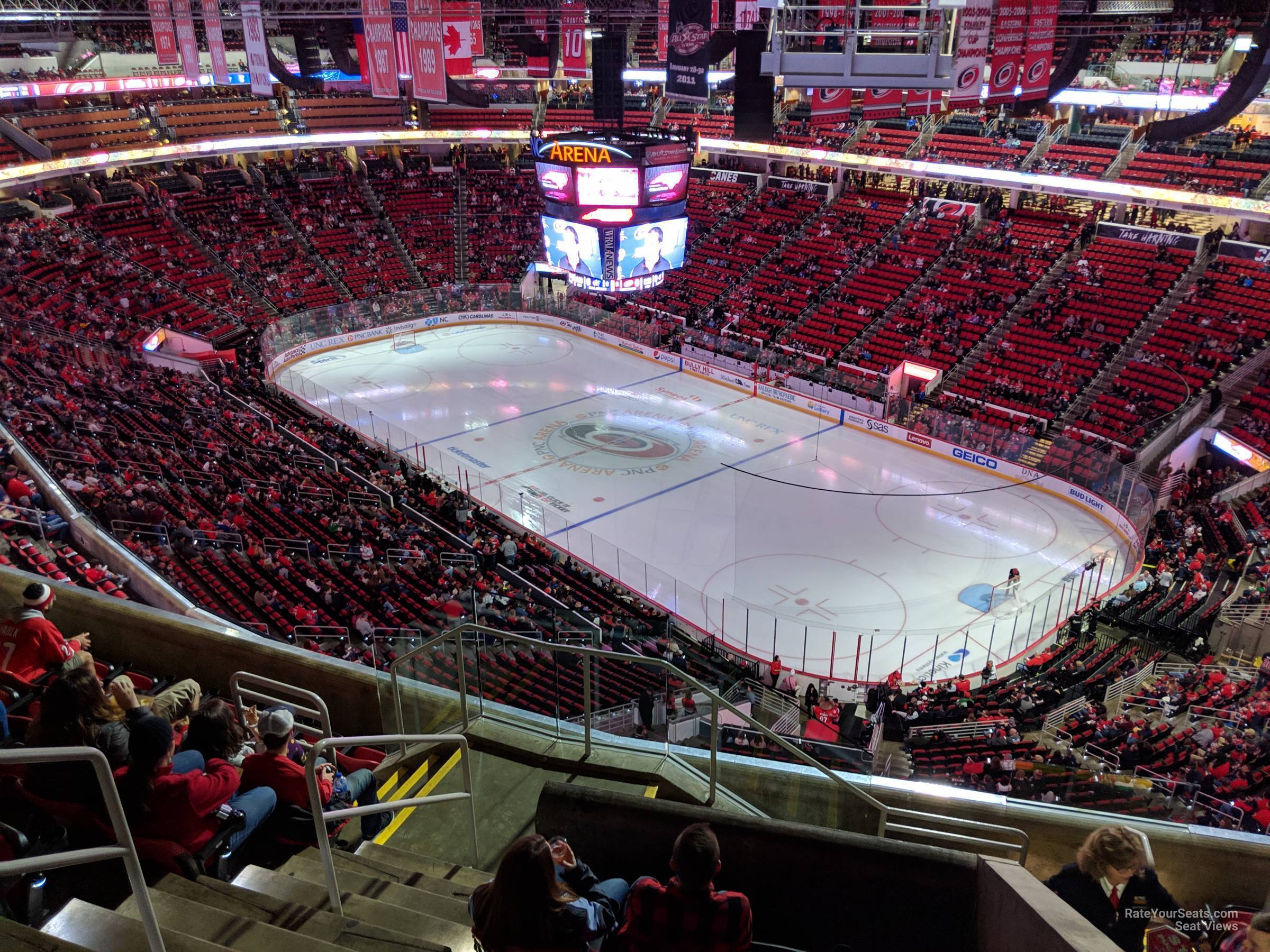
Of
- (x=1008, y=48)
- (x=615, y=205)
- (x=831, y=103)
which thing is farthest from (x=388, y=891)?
(x=615, y=205)

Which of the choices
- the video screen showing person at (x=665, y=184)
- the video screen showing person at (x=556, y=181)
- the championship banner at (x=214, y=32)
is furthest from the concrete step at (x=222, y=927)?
the championship banner at (x=214, y=32)

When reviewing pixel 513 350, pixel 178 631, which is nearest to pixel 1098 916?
pixel 178 631

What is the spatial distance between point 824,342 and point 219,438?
1814 centimetres

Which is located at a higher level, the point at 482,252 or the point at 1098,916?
the point at 1098,916

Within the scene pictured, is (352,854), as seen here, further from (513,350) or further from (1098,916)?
(513,350)

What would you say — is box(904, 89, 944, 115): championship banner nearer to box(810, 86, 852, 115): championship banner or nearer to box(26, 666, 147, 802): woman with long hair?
box(810, 86, 852, 115): championship banner

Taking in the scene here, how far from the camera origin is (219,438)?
21047 mm

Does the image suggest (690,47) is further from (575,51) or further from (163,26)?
(163,26)

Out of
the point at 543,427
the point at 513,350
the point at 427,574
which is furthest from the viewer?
the point at 513,350

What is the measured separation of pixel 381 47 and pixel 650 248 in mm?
7248

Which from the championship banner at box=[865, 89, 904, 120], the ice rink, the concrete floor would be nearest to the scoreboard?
the ice rink

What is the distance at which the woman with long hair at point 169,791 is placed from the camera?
3.16m

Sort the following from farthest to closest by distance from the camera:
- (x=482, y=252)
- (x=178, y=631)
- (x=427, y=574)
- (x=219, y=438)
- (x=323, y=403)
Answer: (x=482, y=252), (x=323, y=403), (x=219, y=438), (x=427, y=574), (x=178, y=631)

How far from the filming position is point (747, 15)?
56.0ft
